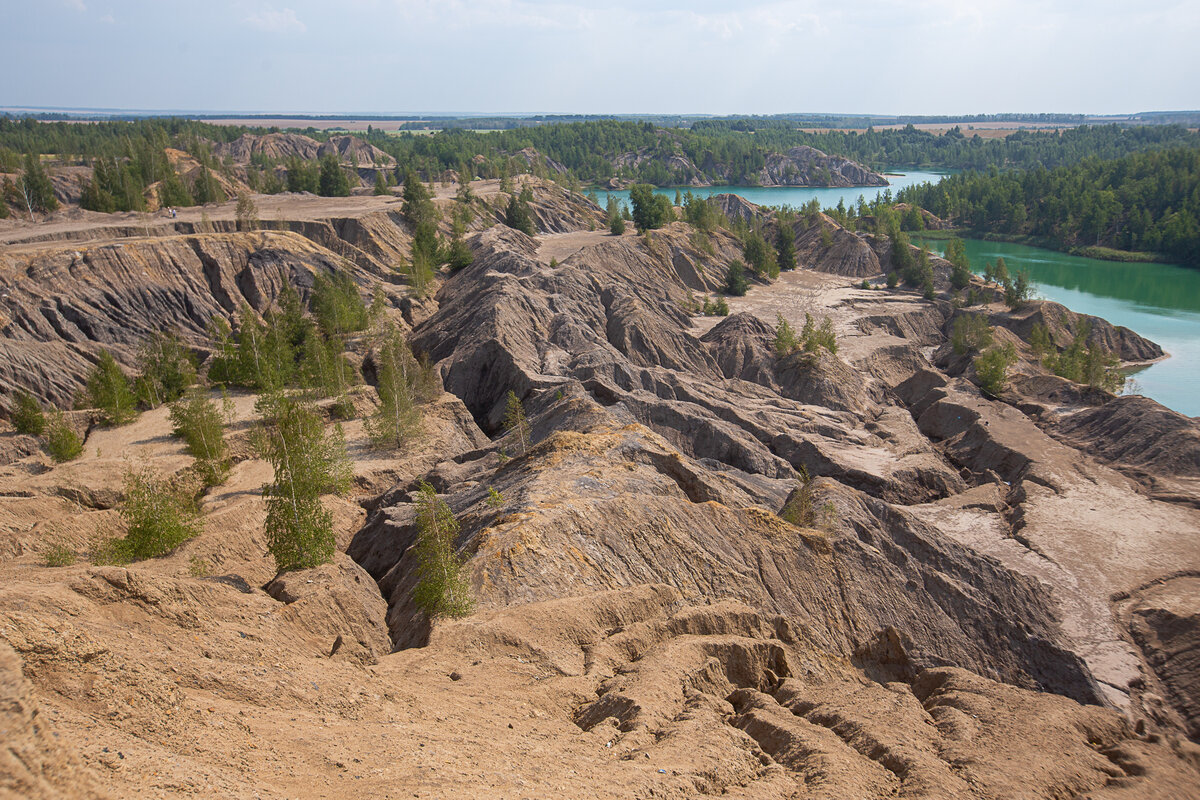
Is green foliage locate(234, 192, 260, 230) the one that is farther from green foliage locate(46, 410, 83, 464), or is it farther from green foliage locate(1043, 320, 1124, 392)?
green foliage locate(1043, 320, 1124, 392)

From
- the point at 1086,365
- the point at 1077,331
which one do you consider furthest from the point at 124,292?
the point at 1077,331

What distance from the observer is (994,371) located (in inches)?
2506

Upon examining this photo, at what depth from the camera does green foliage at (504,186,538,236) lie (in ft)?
326

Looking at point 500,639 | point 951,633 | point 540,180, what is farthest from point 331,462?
point 540,180

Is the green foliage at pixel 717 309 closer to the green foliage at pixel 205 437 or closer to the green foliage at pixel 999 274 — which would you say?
the green foliage at pixel 999 274

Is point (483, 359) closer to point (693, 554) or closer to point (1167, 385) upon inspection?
point (693, 554)

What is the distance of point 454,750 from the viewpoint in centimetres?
1374

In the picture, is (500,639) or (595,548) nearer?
(500,639)

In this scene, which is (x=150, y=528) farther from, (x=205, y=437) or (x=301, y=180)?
(x=301, y=180)

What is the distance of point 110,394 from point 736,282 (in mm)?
73080

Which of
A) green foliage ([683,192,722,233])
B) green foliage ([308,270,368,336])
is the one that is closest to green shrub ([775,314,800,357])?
green foliage ([308,270,368,336])

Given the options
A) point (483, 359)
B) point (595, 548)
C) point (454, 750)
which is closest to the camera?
point (454, 750)

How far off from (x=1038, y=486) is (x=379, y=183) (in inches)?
3562

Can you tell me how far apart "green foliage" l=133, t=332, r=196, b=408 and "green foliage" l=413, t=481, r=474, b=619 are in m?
31.2
